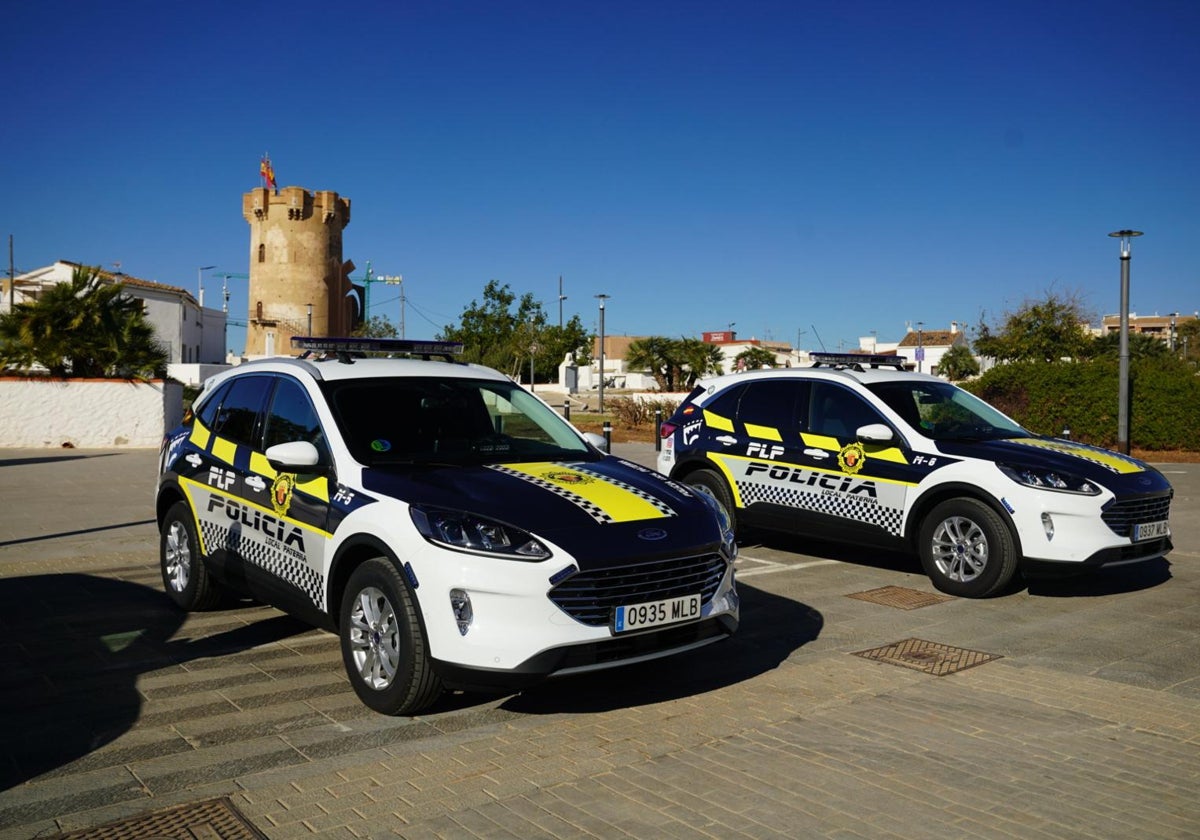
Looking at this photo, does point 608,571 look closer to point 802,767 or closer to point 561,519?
point 561,519

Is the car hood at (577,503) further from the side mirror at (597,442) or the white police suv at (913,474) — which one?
the white police suv at (913,474)

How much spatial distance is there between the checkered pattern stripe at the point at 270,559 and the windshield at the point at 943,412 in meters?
5.19

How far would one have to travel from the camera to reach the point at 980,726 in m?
4.98

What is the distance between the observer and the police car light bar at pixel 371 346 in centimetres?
660

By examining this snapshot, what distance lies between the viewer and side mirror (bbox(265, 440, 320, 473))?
5363 millimetres

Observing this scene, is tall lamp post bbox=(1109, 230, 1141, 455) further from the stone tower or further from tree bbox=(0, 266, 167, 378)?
the stone tower

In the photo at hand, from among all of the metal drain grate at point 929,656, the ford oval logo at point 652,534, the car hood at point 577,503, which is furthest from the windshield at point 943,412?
the ford oval logo at point 652,534

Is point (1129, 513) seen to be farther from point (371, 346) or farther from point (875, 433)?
point (371, 346)

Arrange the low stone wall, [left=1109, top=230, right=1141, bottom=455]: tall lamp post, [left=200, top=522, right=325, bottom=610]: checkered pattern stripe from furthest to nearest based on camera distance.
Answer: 1. the low stone wall
2. [left=1109, top=230, right=1141, bottom=455]: tall lamp post
3. [left=200, top=522, right=325, bottom=610]: checkered pattern stripe

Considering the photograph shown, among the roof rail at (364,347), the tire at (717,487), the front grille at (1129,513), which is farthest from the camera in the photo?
the tire at (717,487)

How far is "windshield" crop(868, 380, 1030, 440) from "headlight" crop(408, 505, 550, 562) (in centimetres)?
487

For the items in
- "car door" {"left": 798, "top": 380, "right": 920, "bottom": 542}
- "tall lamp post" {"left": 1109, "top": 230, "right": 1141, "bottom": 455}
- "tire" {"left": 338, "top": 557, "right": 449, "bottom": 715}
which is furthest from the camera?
"tall lamp post" {"left": 1109, "top": 230, "right": 1141, "bottom": 455}

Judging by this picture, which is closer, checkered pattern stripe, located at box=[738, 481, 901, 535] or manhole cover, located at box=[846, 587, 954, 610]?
manhole cover, located at box=[846, 587, 954, 610]

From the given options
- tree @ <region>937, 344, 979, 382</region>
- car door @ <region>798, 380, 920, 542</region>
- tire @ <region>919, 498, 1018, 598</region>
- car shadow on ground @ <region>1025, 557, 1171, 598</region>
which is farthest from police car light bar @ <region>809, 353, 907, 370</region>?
tree @ <region>937, 344, 979, 382</region>
